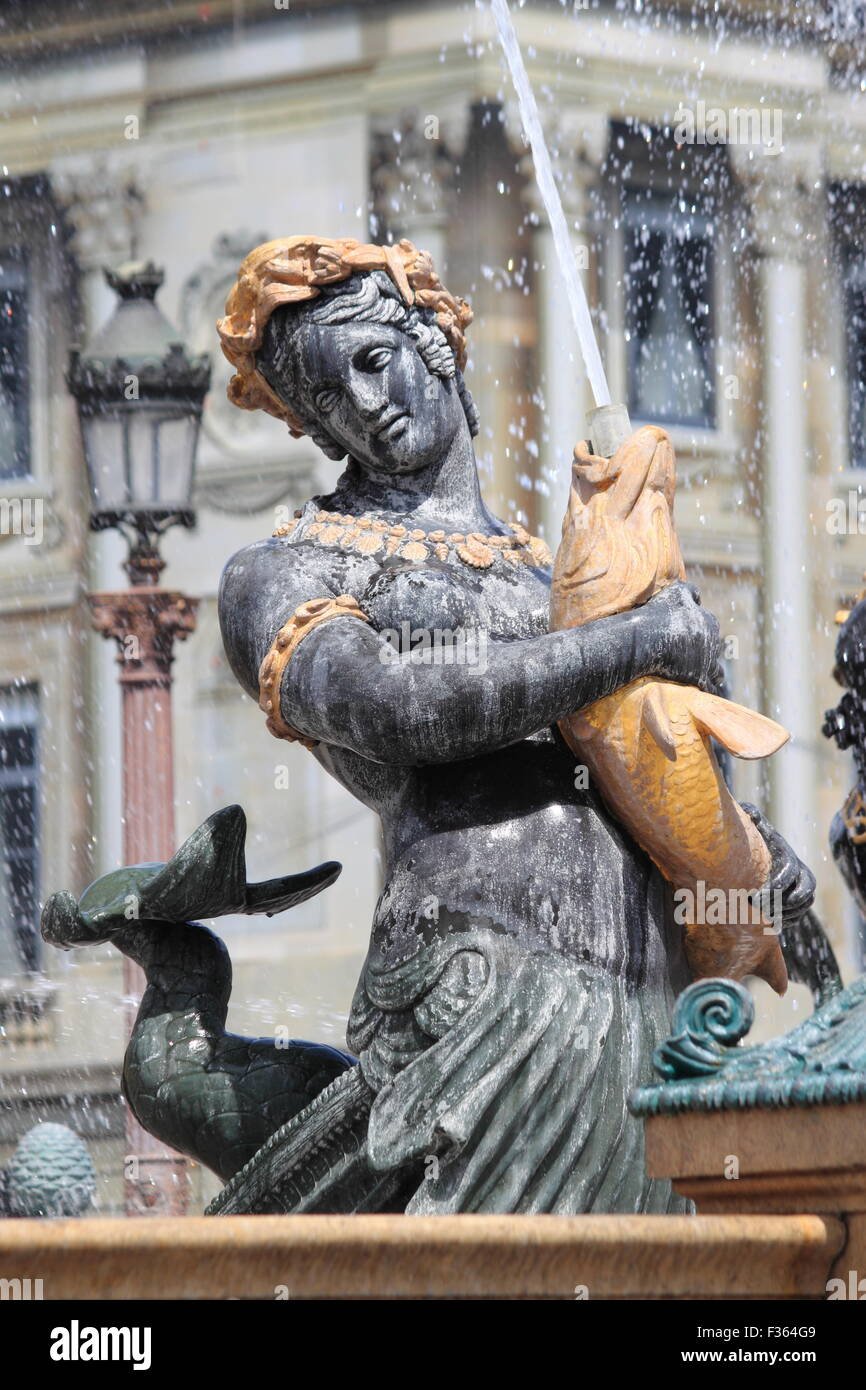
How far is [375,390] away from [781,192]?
15032 mm

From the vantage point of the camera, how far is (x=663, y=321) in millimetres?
17828

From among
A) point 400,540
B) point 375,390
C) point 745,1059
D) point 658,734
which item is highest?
point 375,390

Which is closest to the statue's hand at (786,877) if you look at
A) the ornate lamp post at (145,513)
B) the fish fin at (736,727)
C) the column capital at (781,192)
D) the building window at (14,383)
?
the fish fin at (736,727)

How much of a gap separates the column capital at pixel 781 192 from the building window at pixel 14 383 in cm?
550

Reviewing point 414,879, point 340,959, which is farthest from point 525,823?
point 340,959

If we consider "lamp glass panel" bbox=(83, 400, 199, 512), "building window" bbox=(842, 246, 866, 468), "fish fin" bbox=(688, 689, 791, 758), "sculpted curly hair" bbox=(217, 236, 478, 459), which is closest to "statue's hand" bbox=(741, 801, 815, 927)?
"fish fin" bbox=(688, 689, 791, 758)

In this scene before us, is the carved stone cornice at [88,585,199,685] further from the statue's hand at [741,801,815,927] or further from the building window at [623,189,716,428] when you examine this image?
the building window at [623,189,716,428]

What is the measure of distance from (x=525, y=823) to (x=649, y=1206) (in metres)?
0.57

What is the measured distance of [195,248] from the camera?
1973 centimetres

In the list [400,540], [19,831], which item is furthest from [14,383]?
[400,540]

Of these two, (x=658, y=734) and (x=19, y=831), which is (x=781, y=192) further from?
(x=658, y=734)

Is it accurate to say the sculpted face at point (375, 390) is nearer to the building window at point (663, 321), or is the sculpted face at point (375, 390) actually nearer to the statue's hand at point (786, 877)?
the statue's hand at point (786, 877)

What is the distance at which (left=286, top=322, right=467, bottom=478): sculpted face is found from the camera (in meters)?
3.99

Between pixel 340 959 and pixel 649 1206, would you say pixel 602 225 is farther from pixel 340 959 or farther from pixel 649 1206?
pixel 649 1206
